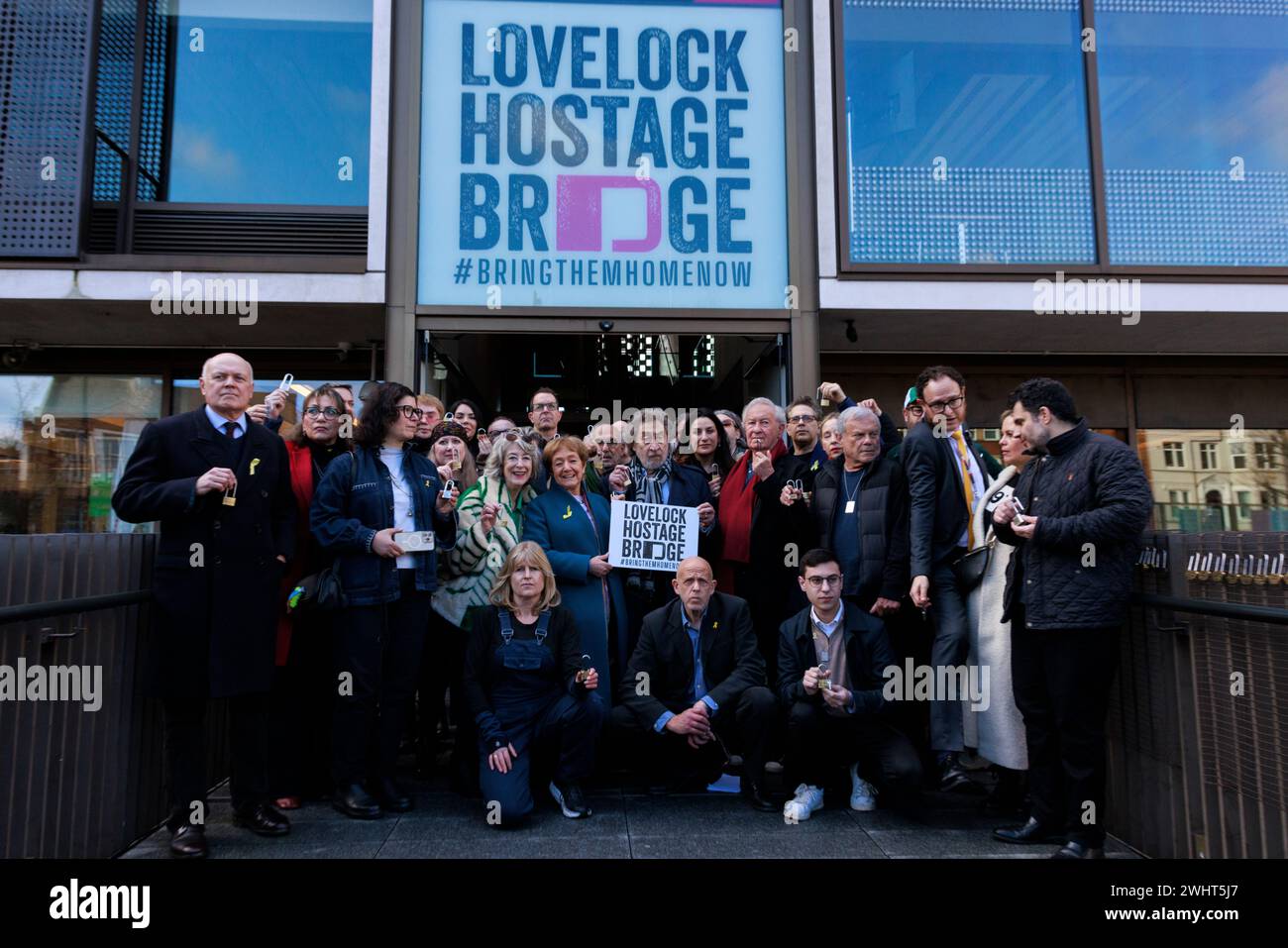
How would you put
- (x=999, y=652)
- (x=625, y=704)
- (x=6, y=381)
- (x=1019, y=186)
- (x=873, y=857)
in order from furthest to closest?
(x=6, y=381)
(x=1019, y=186)
(x=625, y=704)
(x=999, y=652)
(x=873, y=857)

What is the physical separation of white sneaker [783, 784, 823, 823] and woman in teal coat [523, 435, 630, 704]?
122 cm

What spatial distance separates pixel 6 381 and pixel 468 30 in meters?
6.34

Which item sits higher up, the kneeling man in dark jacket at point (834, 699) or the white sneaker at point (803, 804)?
the kneeling man in dark jacket at point (834, 699)

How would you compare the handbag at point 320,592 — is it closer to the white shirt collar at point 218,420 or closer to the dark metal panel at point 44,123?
the white shirt collar at point 218,420

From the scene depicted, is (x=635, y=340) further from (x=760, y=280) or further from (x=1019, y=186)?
(x=1019, y=186)

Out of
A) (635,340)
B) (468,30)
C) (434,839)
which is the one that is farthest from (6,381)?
(434,839)

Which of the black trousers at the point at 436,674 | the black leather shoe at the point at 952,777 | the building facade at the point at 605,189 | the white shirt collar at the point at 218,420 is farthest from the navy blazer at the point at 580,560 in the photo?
the building facade at the point at 605,189

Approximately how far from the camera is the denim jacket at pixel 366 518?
14.2 feet

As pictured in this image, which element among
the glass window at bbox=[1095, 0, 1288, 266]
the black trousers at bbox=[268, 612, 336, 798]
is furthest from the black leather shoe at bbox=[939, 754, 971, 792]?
the glass window at bbox=[1095, 0, 1288, 266]

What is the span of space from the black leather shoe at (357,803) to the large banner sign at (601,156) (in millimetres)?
4229

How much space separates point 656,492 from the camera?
17.7 feet

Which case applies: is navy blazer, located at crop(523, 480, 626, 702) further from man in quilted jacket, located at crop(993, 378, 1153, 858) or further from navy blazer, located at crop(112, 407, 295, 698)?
man in quilted jacket, located at crop(993, 378, 1153, 858)

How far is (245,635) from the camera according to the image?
389 centimetres

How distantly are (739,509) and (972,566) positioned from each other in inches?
58.1
